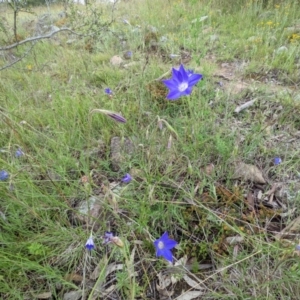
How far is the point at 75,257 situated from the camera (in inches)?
47.6

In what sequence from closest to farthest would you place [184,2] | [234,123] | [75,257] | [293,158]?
[75,257], [293,158], [234,123], [184,2]

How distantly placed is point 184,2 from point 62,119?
3.42 metres

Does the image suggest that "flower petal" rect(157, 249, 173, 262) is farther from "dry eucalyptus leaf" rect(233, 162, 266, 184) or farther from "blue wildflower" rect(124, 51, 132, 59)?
"blue wildflower" rect(124, 51, 132, 59)

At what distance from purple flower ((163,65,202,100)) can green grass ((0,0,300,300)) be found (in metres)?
0.17

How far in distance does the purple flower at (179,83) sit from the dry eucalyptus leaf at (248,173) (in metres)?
0.58

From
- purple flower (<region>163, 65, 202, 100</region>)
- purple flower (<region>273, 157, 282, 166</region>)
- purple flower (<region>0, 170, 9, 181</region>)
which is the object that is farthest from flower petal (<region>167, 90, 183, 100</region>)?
purple flower (<region>0, 170, 9, 181</region>)

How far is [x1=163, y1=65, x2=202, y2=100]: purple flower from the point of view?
1131 millimetres

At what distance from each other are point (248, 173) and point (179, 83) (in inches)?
25.5

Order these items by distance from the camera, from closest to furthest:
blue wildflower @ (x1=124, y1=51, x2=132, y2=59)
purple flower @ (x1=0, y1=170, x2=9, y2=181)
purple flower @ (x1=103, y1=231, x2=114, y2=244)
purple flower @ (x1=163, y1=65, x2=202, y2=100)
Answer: purple flower @ (x1=103, y1=231, x2=114, y2=244) < purple flower @ (x1=163, y1=65, x2=202, y2=100) < purple flower @ (x1=0, y1=170, x2=9, y2=181) < blue wildflower @ (x1=124, y1=51, x2=132, y2=59)

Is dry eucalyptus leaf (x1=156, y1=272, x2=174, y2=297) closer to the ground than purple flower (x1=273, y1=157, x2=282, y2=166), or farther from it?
closer to the ground

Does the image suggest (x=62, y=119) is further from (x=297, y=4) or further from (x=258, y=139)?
(x=297, y=4)

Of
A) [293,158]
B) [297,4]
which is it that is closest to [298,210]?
[293,158]

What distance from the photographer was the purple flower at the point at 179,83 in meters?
1.13

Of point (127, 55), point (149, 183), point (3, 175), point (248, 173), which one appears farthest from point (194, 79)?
point (127, 55)
